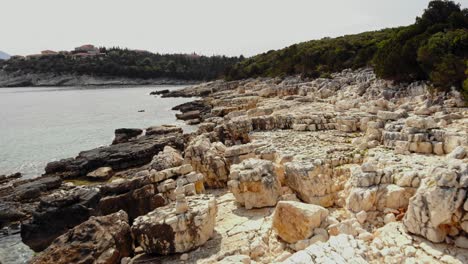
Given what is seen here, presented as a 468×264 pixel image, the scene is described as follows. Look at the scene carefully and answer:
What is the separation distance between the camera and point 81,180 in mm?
25062

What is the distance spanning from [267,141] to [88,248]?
11.5m

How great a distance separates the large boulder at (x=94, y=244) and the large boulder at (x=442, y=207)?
8550mm

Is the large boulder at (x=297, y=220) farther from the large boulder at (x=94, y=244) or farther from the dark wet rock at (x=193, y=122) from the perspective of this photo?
the dark wet rock at (x=193, y=122)

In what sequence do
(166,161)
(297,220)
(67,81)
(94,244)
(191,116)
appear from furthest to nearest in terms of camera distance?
(67,81) < (191,116) < (166,161) < (94,244) < (297,220)

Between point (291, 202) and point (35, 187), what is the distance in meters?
18.0

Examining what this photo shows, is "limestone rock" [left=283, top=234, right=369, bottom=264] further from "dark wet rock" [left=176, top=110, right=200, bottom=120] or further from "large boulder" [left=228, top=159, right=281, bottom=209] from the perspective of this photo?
"dark wet rock" [left=176, top=110, right=200, bottom=120]

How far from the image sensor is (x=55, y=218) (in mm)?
15523

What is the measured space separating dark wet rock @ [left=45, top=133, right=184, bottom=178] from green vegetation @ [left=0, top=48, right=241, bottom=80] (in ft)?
332

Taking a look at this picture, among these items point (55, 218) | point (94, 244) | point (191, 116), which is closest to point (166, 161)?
point (55, 218)

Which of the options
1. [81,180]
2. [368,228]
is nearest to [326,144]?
[368,228]

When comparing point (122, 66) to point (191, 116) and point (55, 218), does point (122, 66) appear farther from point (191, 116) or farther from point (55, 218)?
point (55, 218)

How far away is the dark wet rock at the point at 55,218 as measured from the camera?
15203mm

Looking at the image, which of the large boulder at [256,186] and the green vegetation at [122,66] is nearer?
the large boulder at [256,186]

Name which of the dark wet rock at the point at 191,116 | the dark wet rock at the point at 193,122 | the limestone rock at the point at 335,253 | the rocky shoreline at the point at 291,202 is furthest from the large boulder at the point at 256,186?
the dark wet rock at the point at 191,116
